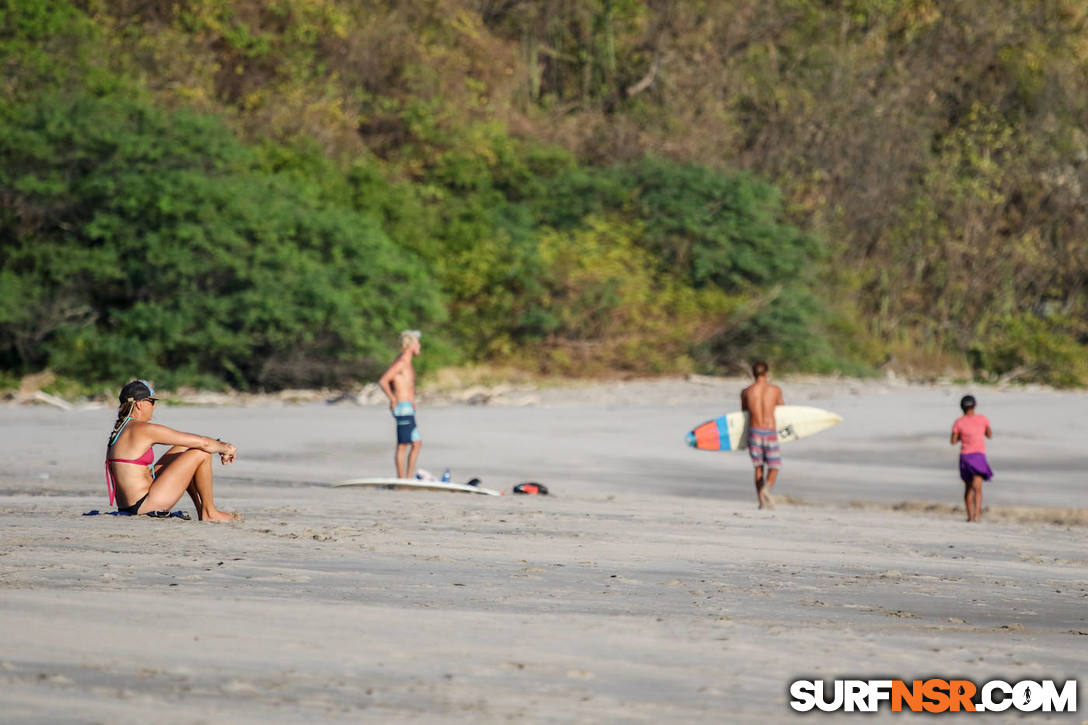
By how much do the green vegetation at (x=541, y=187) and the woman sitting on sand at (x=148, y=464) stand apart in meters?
15.9

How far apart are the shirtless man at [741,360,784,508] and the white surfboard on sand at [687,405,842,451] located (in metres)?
0.24

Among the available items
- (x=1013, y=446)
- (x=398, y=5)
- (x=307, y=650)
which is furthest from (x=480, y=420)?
(x=398, y=5)

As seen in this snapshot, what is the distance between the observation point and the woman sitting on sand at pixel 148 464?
7730mm

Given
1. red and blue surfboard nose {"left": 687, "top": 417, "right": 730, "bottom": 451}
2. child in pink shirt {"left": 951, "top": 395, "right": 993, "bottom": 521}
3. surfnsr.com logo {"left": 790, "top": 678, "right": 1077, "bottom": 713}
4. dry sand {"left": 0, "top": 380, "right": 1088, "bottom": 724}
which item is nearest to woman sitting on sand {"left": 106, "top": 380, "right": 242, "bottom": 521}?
dry sand {"left": 0, "top": 380, "right": 1088, "bottom": 724}

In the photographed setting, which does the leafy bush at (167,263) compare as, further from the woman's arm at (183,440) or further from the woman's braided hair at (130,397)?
the woman's arm at (183,440)

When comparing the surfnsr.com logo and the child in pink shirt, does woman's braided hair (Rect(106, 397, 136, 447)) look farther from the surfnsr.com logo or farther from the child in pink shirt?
the child in pink shirt

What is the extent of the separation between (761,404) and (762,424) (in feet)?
0.61

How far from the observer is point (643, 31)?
37.7 meters

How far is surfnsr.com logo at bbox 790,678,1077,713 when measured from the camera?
404 cm

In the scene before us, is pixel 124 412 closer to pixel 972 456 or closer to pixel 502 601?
pixel 502 601

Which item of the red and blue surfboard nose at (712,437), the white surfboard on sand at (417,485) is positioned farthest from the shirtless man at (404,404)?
the red and blue surfboard nose at (712,437)

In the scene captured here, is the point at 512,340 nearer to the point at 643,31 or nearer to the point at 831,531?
the point at 643,31

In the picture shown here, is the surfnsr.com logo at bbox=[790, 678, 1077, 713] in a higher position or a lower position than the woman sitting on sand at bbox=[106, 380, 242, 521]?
lower

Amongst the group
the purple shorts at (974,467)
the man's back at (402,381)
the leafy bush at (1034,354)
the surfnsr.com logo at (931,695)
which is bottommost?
the surfnsr.com logo at (931,695)
